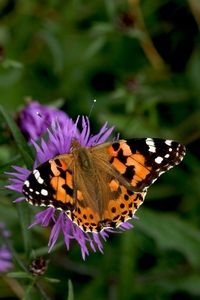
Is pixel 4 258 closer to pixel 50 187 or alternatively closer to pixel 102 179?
pixel 102 179

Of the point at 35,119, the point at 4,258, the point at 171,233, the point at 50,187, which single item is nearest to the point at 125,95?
the point at 171,233

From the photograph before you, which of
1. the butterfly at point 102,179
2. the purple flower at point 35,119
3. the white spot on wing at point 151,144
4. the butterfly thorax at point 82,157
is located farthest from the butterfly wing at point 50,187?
the purple flower at point 35,119

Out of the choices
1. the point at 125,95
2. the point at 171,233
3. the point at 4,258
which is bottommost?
the point at 171,233

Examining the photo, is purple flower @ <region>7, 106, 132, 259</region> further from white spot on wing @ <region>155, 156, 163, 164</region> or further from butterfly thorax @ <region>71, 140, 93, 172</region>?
white spot on wing @ <region>155, 156, 163, 164</region>

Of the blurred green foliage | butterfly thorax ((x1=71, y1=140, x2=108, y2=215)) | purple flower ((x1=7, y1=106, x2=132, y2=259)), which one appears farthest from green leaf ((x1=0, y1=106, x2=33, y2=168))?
the blurred green foliage

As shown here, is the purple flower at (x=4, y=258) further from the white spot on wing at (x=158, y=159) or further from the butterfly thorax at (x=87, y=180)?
the white spot on wing at (x=158, y=159)

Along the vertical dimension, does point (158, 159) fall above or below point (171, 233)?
above
